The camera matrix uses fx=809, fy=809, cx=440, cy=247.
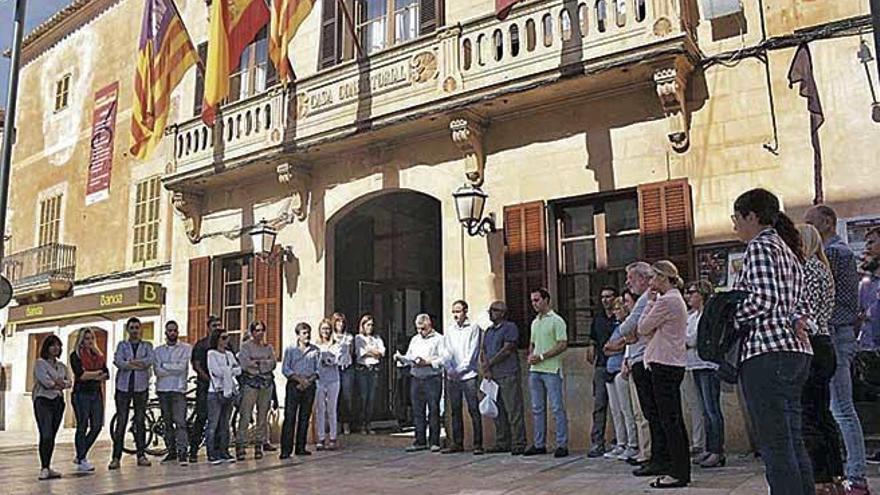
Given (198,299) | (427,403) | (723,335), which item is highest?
(198,299)

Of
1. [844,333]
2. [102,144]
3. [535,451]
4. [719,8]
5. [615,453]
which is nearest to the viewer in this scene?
[844,333]

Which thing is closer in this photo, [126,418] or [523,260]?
[126,418]

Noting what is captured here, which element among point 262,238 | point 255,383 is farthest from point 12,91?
point 262,238

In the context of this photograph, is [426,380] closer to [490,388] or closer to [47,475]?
[490,388]

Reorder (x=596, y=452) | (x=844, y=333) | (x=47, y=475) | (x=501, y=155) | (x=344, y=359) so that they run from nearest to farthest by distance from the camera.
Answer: (x=844, y=333)
(x=596, y=452)
(x=47, y=475)
(x=501, y=155)
(x=344, y=359)

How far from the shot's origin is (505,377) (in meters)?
9.25

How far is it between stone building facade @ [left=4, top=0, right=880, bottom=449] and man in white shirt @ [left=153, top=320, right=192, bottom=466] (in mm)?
2381

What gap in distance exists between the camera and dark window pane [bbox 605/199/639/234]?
30.8ft

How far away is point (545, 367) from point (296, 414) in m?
3.45

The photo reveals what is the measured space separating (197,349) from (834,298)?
756 cm

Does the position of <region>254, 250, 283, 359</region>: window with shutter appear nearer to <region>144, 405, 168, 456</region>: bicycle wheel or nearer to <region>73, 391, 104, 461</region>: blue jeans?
<region>144, 405, 168, 456</region>: bicycle wheel

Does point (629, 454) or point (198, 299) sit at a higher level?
point (198, 299)

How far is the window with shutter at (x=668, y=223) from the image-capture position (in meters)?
8.73

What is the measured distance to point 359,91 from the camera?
37.1 feet
